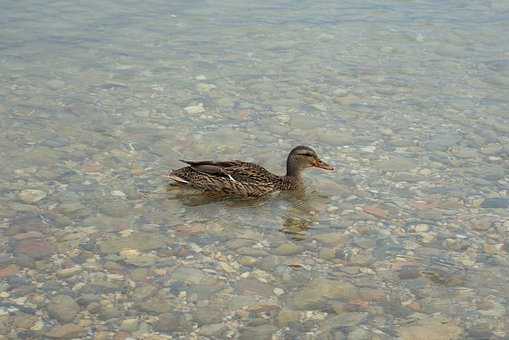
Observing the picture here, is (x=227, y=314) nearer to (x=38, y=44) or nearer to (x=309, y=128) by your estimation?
(x=309, y=128)

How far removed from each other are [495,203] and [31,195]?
539 centimetres

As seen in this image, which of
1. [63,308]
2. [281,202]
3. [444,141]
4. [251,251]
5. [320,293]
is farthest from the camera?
[444,141]

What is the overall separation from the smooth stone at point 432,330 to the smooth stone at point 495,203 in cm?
265

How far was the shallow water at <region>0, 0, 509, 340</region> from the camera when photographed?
279 inches

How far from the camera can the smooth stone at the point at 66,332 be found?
6531 mm

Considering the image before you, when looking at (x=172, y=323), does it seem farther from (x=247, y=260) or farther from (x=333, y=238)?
(x=333, y=238)

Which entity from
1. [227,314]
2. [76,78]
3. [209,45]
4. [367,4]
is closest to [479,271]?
[227,314]

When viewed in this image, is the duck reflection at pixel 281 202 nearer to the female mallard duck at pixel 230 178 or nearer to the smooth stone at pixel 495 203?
the female mallard duck at pixel 230 178

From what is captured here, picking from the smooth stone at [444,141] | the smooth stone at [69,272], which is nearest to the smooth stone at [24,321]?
the smooth stone at [69,272]

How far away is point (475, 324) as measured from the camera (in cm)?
692

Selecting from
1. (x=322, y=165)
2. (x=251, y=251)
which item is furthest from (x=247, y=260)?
(x=322, y=165)

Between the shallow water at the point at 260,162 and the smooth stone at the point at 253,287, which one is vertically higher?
the shallow water at the point at 260,162

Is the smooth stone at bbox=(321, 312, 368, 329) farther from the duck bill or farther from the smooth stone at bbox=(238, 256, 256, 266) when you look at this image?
the duck bill

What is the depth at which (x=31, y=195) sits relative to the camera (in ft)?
30.0
